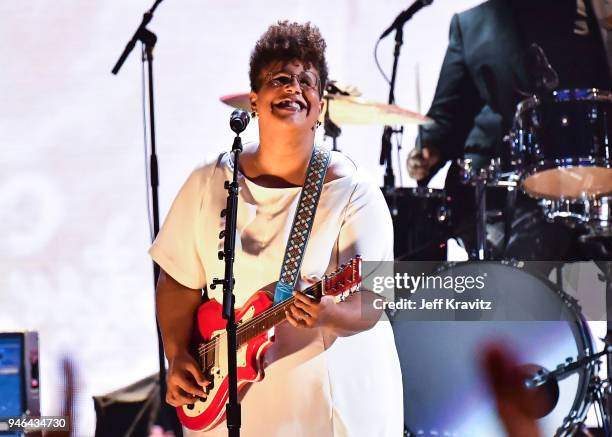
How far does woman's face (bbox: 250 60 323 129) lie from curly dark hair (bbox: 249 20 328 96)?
0.02 metres

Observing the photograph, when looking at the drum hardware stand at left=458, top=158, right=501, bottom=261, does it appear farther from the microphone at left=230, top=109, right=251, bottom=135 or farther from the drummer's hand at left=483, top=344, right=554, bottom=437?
the microphone at left=230, top=109, right=251, bottom=135

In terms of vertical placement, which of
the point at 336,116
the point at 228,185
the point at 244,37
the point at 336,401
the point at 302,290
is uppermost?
the point at 244,37

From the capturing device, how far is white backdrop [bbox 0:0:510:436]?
5086 millimetres

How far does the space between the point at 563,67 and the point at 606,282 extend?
4.15ft

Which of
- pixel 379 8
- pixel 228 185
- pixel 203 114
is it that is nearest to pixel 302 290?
pixel 228 185

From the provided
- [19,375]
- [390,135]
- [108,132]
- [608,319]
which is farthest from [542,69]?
[19,375]

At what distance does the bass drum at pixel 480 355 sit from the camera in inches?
184

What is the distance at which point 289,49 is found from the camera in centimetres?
330

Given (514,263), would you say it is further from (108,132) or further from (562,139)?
(108,132)

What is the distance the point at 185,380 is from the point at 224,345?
0.60 ft

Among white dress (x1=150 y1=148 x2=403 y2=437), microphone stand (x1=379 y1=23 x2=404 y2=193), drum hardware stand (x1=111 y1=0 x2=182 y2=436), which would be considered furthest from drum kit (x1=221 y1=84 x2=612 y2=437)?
white dress (x1=150 y1=148 x2=403 y2=437)

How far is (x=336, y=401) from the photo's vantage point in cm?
306

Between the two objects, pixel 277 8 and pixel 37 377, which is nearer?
pixel 37 377

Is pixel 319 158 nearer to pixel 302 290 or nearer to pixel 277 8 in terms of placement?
pixel 302 290
